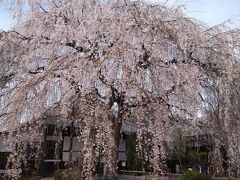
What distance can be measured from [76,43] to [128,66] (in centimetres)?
117

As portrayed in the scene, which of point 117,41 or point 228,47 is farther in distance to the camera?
point 228,47

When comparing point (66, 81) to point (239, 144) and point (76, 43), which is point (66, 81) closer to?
point (76, 43)

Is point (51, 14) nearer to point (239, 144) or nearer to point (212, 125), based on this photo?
point (212, 125)

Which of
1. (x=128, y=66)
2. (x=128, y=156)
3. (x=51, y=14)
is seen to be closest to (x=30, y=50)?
(x=51, y=14)

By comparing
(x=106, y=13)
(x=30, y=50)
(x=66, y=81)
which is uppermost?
(x=106, y=13)

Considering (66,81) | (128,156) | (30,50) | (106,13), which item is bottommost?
(128,156)

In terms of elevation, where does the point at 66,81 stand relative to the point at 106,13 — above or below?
below

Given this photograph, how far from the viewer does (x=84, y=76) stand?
195 inches

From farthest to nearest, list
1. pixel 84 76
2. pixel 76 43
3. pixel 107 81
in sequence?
1. pixel 76 43
2. pixel 107 81
3. pixel 84 76

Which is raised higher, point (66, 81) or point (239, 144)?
point (66, 81)

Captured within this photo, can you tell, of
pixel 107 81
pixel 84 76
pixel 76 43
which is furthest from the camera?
pixel 76 43

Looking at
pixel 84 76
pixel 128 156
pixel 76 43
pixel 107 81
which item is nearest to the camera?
pixel 84 76

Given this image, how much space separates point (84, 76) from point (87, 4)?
1.60 m

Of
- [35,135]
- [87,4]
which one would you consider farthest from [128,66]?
[35,135]
